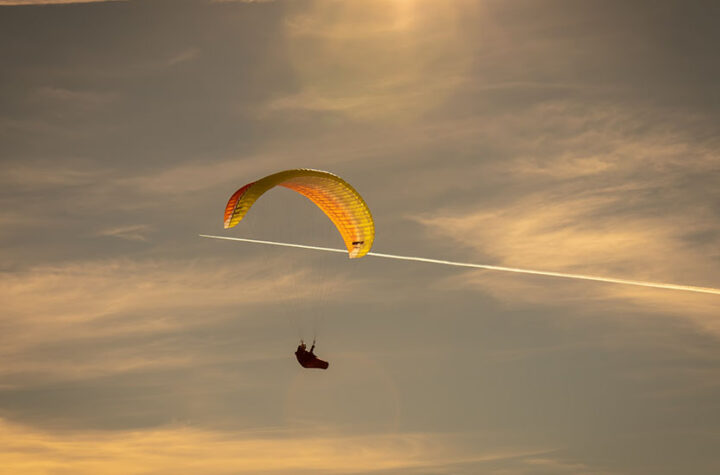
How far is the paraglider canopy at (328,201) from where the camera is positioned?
79.4m

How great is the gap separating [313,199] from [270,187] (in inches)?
260

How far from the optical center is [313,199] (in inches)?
3383

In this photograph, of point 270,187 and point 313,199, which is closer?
point 270,187

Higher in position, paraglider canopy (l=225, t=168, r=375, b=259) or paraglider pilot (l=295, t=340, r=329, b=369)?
paraglider canopy (l=225, t=168, r=375, b=259)

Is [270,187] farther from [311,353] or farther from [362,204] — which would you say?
[311,353]

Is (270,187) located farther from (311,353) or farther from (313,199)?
(311,353)

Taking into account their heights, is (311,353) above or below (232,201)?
below

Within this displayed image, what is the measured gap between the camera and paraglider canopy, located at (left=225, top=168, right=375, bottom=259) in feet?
261

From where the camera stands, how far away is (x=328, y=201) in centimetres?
8469

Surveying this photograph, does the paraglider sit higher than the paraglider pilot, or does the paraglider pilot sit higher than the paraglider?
the paraglider

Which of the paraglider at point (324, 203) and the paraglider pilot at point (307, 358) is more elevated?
the paraglider at point (324, 203)

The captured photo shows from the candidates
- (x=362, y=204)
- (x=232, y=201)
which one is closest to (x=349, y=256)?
(x=362, y=204)

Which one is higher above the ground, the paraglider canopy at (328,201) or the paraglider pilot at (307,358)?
the paraglider canopy at (328,201)

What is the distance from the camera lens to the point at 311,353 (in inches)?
3292
